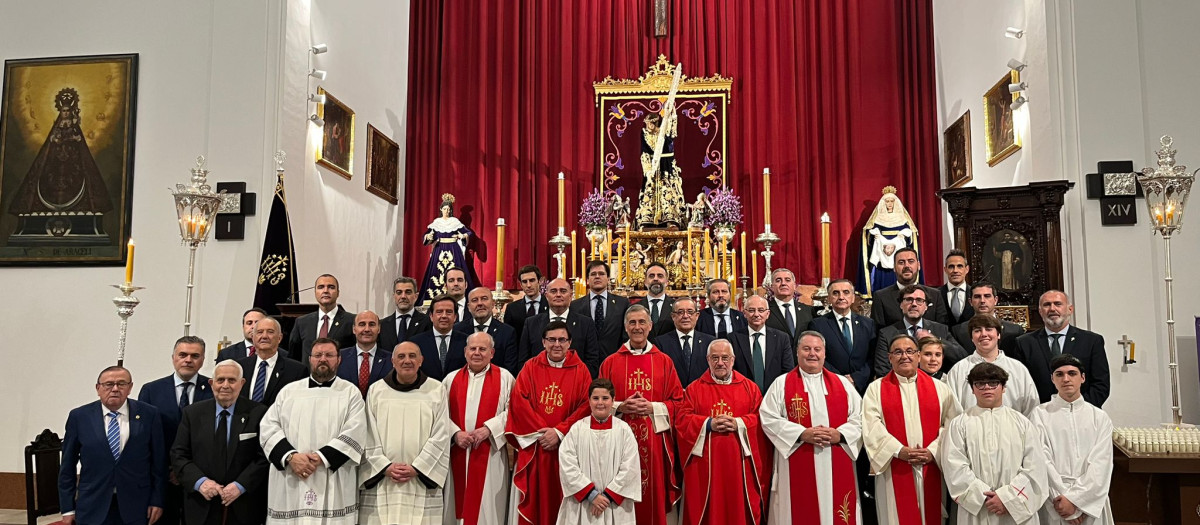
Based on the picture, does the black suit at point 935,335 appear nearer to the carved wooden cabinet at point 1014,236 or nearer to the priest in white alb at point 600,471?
the carved wooden cabinet at point 1014,236

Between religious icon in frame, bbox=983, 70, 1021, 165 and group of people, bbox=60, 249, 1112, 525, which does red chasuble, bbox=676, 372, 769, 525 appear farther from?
religious icon in frame, bbox=983, 70, 1021, 165

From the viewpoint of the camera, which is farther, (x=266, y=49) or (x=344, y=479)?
(x=266, y=49)

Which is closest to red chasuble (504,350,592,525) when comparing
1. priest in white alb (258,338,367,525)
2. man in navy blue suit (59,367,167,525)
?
priest in white alb (258,338,367,525)

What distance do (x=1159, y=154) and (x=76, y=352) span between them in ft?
31.4

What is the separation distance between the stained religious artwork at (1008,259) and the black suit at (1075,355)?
1700 mm

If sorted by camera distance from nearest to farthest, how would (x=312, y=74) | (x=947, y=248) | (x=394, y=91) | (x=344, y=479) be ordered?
(x=344, y=479) < (x=312, y=74) < (x=947, y=248) < (x=394, y=91)

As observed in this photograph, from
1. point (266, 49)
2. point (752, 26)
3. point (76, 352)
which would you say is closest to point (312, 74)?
point (266, 49)

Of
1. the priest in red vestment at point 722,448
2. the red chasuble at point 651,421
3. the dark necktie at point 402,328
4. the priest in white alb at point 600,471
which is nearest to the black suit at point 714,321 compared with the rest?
the red chasuble at point 651,421

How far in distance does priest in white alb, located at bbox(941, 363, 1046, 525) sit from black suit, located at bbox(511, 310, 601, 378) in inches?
95.9

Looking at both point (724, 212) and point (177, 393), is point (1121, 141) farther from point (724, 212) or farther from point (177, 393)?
point (177, 393)

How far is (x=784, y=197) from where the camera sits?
11641 millimetres

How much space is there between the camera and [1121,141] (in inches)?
305

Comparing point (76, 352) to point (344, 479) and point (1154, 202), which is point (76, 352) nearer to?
point (344, 479)

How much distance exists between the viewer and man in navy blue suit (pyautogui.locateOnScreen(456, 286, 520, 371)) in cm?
653
